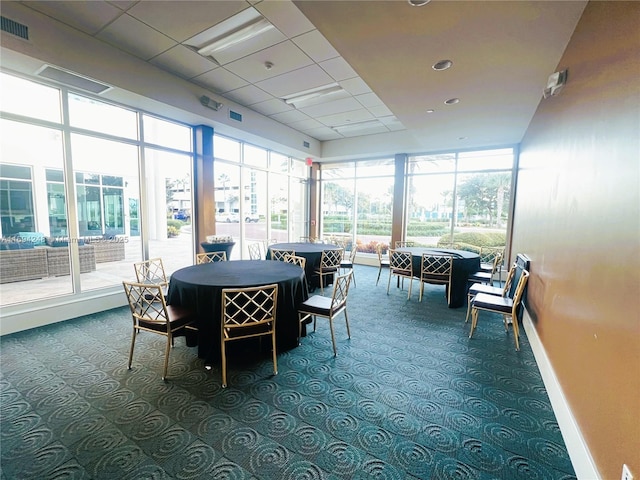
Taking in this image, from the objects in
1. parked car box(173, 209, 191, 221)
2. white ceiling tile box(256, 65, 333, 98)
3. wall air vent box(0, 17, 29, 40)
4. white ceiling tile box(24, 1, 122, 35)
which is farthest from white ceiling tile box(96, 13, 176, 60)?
parked car box(173, 209, 191, 221)

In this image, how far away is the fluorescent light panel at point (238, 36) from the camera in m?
3.39

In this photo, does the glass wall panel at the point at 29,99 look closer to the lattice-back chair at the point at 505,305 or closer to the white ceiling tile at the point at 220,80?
the white ceiling tile at the point at 220,80

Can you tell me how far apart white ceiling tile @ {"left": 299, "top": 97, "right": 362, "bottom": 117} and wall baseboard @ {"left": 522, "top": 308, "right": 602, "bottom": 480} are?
500 centimetres

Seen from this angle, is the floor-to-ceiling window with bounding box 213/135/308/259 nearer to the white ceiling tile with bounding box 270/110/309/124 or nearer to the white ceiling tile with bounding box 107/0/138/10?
the white ceiling tile with bounding box 270/110/309/124

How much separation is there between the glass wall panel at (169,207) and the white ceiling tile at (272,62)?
2.20 m

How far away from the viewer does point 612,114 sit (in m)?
1.68

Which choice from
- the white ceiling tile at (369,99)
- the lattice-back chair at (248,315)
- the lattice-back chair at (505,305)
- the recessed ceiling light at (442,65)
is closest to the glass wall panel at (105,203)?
the lattice-back chair at (248,315)

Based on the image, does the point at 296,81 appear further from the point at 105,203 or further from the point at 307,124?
the point at 105,203

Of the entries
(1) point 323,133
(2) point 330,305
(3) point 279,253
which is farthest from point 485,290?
(1) point 323,133

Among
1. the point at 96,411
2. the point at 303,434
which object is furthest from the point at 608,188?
the point at 96,411

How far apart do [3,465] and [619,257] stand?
379 cm

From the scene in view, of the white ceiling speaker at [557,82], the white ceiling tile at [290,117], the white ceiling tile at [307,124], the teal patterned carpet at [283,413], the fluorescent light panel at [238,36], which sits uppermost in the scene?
the white ceiling tile at [307,124]

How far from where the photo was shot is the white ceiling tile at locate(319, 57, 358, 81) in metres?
4.16

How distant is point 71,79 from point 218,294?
361 cm
